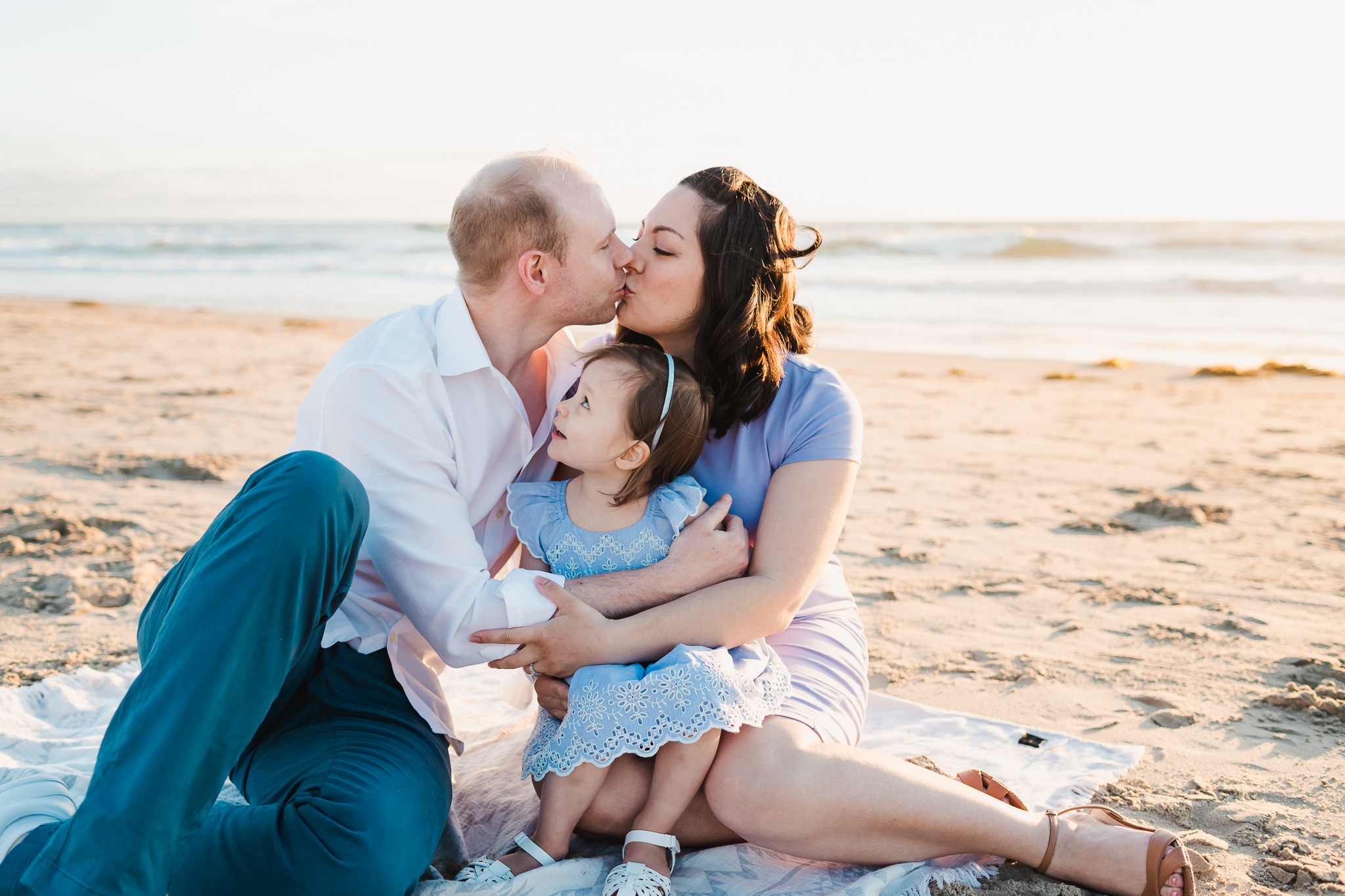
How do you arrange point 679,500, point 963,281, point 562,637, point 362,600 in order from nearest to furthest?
point 562,637 < point 362,600 < point 679,500 < point 963,281

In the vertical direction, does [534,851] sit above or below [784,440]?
below

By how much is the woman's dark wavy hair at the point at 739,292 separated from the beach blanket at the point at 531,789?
105 cm

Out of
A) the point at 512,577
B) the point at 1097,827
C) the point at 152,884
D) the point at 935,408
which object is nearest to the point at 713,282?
the point at 512,577

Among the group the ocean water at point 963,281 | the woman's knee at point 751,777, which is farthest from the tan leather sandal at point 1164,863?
the ocean water at point 963,281

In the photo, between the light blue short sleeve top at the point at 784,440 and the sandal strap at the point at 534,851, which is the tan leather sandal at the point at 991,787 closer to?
the light blue short sleeve top at the point at 784,440

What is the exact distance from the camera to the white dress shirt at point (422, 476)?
2297 mm

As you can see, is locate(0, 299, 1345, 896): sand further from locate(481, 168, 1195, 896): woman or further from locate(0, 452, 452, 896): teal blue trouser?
locate(0, 452, 452, 896): teal blue trouser

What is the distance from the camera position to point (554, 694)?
2.37 meters

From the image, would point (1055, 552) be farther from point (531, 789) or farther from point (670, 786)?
point (670, 786)

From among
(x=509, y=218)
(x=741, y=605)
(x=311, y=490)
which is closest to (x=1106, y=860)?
(x=741, y=605)

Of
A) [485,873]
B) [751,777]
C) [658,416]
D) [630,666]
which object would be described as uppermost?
[658,416]

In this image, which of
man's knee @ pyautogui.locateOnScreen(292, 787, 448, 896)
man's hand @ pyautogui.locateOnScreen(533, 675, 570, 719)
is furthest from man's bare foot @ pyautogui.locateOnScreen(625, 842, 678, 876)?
man's knee @ pyautogui.locateOnScreen(292, 787, 448, 896)

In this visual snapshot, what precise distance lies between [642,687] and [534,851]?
17.8 inches

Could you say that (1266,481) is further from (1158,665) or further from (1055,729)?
(1055,729)
